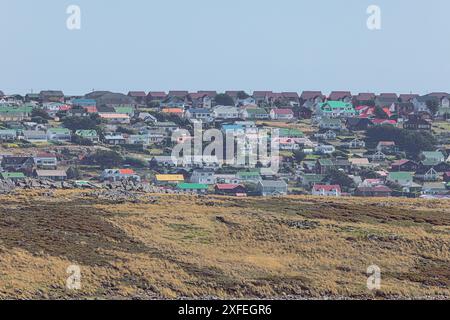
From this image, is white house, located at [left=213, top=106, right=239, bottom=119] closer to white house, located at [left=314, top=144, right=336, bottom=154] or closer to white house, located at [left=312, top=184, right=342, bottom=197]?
white house, located at [left=314, top=144, right=336, bottom=154]

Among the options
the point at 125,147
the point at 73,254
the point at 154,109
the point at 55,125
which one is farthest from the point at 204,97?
the point at 73,254

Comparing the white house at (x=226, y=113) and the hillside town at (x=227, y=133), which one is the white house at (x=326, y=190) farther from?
the white house at (x=226, y=113)

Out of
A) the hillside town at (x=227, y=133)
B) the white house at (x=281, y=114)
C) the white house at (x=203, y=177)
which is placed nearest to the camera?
the hillside town at (x=227, y=133)

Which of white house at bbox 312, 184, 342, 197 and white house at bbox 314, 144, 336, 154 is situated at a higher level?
white house at bbox 314, 144, 336, 154

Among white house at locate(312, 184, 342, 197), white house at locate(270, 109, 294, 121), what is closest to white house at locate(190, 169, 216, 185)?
white house at locate(312, 184, 342, 197)

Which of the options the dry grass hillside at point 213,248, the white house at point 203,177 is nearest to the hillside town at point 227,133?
the white house at point 203,177
